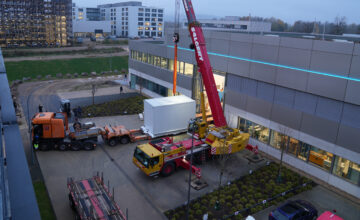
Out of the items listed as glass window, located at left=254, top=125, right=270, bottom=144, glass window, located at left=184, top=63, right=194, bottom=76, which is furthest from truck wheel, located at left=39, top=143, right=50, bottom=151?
glass window, located at left=254, top=125, right=270, bottom=144

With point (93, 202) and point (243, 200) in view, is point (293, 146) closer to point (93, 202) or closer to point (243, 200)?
point (243, 200)

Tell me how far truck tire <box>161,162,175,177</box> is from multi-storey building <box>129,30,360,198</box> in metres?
8.22

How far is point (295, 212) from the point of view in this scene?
48.9 feet

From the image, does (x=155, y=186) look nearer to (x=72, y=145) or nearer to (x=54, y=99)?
(x=72, y=145)

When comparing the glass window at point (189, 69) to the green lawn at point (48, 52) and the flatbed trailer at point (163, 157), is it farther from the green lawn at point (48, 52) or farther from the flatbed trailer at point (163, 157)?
the green lawn at point (48, 52)

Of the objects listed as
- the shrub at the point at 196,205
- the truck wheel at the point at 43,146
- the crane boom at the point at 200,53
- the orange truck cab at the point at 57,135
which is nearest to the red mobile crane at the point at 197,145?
the crane boom at the point at 200,53

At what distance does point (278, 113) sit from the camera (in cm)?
2236

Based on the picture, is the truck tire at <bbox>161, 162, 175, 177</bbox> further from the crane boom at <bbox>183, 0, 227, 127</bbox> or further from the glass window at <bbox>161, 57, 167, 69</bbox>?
the glass window at <bbox>161, 57, 167, 69</bbox>

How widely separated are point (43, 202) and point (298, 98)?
18.1m

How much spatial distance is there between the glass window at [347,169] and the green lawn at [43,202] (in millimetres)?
17685

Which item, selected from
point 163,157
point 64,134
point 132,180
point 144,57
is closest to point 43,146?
point 64,134

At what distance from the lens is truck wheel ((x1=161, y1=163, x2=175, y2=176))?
762 inches

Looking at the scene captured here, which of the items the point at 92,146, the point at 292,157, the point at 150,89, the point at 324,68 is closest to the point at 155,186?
the point at 92,146

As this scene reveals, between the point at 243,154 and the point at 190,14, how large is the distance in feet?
39.1
